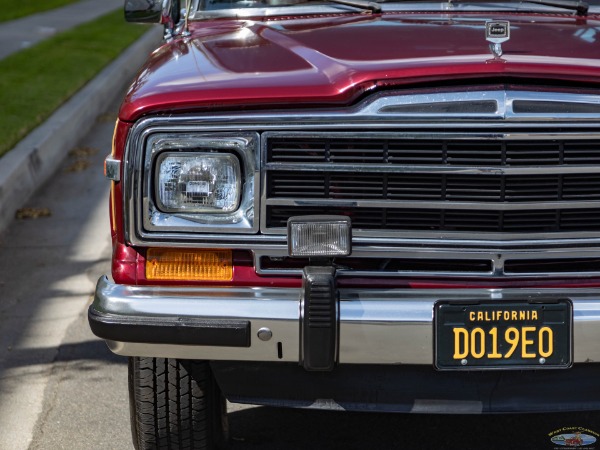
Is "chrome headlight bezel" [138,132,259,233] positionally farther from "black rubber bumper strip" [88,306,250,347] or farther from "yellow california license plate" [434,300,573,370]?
"yellow california license plate" [434,300,573,370]

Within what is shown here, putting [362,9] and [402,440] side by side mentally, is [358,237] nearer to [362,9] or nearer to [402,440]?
[402,440]

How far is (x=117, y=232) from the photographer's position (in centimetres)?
346

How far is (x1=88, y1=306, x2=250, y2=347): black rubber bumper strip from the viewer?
10.5 ft

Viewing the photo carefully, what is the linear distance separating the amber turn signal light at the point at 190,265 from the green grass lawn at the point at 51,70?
5.28m

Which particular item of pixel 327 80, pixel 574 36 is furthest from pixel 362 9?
pixel 327 80

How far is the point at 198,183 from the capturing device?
132 inches

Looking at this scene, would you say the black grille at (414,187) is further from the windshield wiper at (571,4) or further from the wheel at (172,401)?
the windshield wiper at (571,4)

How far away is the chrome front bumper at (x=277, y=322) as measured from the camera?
10.4ft

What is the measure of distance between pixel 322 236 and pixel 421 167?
0.34 metres

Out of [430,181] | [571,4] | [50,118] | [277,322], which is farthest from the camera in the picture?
[50,118]

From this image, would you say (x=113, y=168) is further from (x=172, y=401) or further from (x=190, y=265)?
(x=172, y=401)

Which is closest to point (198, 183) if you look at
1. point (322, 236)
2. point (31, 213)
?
point (322, 236)

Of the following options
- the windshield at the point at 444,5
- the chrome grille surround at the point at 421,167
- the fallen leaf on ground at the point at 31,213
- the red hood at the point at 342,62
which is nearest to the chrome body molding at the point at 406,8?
the windshield at the point at 444,5

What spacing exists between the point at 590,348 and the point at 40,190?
5850mm
